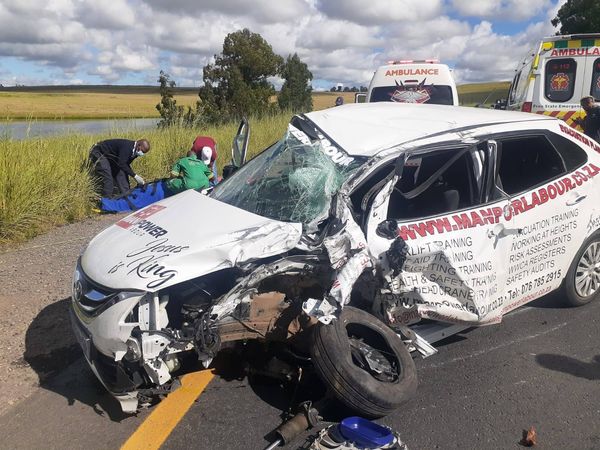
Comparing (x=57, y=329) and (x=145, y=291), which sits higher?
(x=145, y=291)

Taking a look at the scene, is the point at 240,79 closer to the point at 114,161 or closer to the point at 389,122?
the point at 114,161

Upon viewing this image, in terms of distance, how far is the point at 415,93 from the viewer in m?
11.3

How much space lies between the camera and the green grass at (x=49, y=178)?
7395 millimetres

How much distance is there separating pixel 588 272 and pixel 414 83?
7.22 m

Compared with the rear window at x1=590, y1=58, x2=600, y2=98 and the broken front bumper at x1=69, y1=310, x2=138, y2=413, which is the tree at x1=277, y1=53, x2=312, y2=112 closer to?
the rear window at x1=590, y1=58, x2=600, y2=98

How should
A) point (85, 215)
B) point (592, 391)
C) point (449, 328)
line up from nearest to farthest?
point (592, 391) < point (449, 328) < point (85, 215)

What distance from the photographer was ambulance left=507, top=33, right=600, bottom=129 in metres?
10.0

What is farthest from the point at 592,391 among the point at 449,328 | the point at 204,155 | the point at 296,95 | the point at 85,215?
the point at 296,95

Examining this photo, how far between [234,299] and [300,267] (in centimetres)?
44

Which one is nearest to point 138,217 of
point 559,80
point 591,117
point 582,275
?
point 582,275

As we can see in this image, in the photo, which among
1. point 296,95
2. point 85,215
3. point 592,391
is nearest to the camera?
point 592,391

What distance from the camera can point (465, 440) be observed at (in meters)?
3.11

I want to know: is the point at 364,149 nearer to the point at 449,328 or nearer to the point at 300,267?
the point at 300,267

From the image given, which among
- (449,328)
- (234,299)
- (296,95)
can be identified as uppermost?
(296,95)
